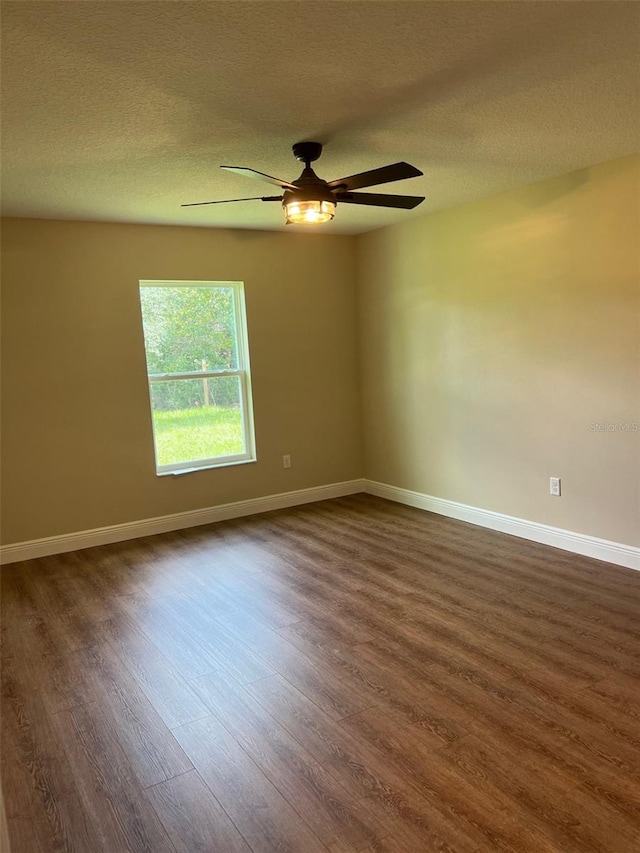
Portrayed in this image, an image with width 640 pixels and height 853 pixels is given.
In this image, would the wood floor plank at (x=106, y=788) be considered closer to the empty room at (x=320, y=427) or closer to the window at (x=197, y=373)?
the empty room at (x=320, y=427)

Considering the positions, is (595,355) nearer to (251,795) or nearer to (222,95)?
(222,95)

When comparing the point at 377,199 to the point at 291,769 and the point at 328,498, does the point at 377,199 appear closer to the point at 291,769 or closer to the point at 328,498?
the point at 291,769

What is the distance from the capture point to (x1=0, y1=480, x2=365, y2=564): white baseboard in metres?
4.29

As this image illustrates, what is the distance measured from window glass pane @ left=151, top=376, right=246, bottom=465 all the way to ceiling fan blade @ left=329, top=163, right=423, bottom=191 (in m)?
2.64

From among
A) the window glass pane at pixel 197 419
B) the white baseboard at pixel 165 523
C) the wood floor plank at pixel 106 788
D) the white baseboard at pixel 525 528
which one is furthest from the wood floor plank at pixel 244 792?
the window glass pane at pixel 197 419

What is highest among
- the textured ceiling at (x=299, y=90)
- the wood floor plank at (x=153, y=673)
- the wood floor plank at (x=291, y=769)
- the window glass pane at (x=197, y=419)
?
the textured ceiling at (x=299, y=90)

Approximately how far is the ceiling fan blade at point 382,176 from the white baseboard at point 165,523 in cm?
315

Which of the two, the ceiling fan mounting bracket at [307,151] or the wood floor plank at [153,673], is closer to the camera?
the wood floor plank at [153,673]

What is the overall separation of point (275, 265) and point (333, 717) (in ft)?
12.7

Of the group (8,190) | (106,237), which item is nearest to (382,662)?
(8,190)

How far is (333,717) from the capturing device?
2297mm

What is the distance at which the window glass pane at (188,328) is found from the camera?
4711 millimetres

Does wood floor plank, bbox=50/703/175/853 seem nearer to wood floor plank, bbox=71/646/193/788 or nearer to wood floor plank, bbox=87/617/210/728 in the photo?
wood floor plank, bbox=71/646/193/788

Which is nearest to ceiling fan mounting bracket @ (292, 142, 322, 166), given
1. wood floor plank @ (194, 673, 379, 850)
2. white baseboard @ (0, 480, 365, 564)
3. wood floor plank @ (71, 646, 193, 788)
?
wood floor plank @ (194, 673, 379, 850)
